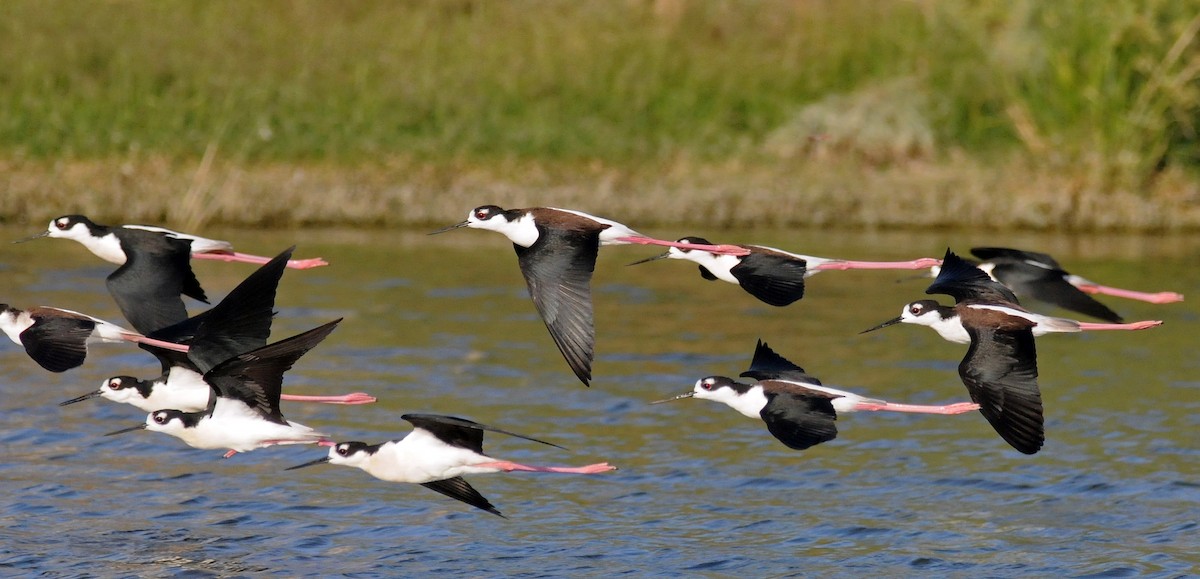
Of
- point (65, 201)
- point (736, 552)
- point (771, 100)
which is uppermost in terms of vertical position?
point (771, 100)

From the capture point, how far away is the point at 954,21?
23.6 m

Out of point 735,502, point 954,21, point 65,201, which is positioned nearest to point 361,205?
point 65,201

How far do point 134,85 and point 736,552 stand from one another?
49.0 ft

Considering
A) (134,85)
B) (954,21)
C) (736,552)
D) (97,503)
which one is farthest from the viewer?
(954,21)

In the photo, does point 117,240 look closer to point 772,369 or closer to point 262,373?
point 262,373

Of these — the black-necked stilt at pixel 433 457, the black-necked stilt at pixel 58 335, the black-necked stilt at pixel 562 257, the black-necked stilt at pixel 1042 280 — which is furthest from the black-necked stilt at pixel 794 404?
the black-necked stilt at pixel 58 335

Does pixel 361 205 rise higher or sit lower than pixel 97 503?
higher

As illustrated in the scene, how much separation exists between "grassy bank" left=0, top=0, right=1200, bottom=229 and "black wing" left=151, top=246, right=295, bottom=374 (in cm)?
1113

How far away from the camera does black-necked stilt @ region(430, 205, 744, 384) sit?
7086 mm

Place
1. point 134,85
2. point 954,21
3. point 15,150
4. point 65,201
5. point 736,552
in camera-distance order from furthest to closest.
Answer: point 954,21 < point 134,85 < point 15,150 < point 65,201 < point 736,552

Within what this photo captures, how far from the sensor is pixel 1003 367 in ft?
22.6

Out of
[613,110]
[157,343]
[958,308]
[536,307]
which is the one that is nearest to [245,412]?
[157,343]

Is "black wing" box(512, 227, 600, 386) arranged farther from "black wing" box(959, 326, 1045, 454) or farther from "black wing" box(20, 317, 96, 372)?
"black wing" box(20, 317, 96, 372)

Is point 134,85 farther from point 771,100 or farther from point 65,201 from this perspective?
point 771,100
